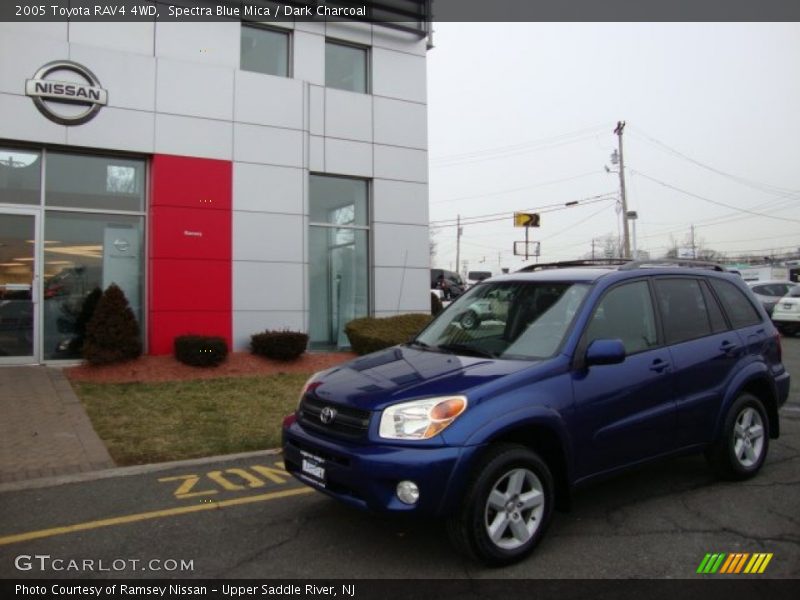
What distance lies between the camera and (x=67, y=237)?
37.7 ft

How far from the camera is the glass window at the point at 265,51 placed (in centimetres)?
1339

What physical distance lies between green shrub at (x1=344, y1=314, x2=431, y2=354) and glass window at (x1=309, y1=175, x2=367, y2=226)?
241 cm

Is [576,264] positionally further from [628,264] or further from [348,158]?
[348,158]

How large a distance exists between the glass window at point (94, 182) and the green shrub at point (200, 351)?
2845mm

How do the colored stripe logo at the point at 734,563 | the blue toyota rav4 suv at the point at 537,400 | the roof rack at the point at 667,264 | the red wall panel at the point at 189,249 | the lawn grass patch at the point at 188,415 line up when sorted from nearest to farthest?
the blue toyota rav4 suv at the point at 537,400 → the colored stripe logo at the point at 734,563 → the roof rack at the point at 667,264 → the lawn grass patch at the point at 188,415 → the red wall panel at the point at 189,249

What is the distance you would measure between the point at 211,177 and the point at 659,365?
986 centimetres

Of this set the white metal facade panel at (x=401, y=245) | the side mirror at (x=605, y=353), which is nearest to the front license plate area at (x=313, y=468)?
the side mirror at (x=605, y=353)

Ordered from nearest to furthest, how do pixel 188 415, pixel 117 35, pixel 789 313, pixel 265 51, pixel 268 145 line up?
pixel 188 415, pixel 117 35, pixel 268 145, pixel 265 51, pixel 789 313

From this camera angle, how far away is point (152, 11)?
12156 mm

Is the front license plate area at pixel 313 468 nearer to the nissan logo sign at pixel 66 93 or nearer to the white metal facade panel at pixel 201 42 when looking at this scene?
the nissan logo sign at pixel 66 93

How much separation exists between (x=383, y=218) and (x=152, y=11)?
6041 mm

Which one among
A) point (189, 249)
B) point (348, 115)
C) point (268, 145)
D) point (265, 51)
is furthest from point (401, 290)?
point (265, 51)

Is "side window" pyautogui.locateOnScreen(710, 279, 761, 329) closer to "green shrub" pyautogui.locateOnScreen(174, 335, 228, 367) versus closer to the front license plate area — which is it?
the front license plate area

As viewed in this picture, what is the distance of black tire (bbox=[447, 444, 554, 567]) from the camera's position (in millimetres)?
3648
